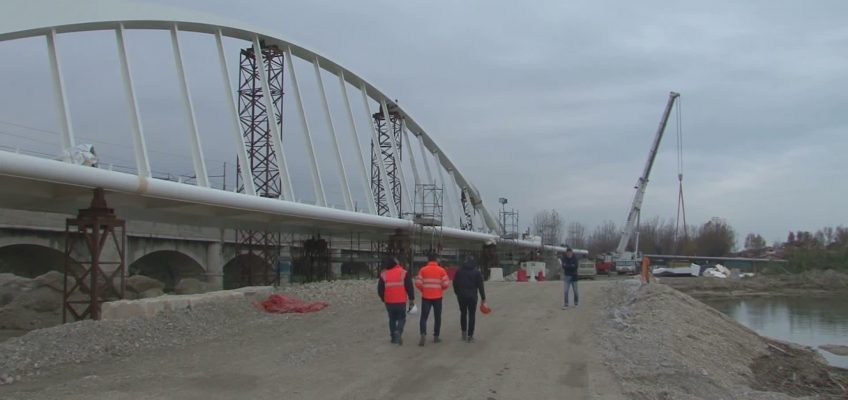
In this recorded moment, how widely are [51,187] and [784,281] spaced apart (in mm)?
76624

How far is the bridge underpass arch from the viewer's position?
58.3m

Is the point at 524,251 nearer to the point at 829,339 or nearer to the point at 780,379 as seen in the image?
the point at 829,339

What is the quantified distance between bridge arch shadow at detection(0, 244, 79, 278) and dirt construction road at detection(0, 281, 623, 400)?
4059 cm

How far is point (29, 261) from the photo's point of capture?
1959 inches

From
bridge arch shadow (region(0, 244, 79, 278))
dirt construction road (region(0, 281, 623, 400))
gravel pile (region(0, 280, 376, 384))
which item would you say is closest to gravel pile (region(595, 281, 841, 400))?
dirt construction road (region(0, 281, 623, 400))

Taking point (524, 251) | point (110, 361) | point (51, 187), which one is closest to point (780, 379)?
point (110, 361)

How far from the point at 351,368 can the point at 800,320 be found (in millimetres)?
36979

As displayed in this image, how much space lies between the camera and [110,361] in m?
11.9

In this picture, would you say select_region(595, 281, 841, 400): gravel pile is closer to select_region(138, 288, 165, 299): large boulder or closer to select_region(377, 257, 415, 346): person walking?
select_region(377, 257, 415, 346): person walking

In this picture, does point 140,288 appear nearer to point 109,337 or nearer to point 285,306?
point 285,306

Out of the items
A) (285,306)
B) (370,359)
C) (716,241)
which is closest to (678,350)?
(370,359)

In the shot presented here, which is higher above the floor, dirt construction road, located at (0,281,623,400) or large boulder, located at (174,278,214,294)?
dirt construction road, located at (0,281,623,400)

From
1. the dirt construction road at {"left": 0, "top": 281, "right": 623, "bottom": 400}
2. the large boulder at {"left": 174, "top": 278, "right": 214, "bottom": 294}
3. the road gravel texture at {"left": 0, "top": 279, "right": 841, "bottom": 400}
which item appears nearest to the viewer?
the dirt construction road at {"left": 0, "top": 281, "right": 623, "bottom": 400}

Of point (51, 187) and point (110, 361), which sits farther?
point (51, 187)
